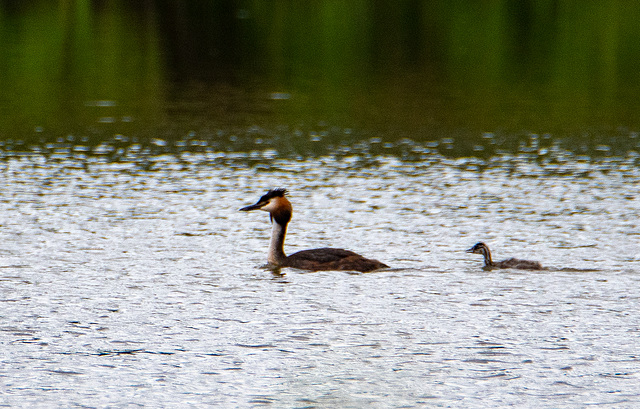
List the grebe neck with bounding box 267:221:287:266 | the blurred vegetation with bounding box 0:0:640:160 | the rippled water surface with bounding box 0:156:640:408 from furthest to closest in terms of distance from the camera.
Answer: the blurred vegetation with bounding box 0:0:640:160 < the grebe neck with bounding box 267:221:287:266 < the rippled water surface with bounding box 0:156:640:408

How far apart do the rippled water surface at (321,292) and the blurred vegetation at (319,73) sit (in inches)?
235

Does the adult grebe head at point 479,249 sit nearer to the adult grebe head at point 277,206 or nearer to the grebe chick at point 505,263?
the grebe chick at point 505,263

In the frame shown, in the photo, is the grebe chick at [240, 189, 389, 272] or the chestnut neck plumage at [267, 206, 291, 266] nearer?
the grebe chick at [240, 189, 389, 272]

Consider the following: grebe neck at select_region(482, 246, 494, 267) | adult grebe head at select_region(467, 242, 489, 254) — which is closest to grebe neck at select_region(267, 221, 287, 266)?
adult grebe head at select_region(467, 242, 489, 254)

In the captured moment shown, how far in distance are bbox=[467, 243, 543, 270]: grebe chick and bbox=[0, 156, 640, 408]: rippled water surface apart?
16cm

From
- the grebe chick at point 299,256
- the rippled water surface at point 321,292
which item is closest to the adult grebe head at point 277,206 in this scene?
the grebe chick at point 299,256

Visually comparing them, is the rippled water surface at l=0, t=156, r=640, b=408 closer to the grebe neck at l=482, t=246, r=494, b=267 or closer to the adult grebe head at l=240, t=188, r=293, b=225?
the grebe neck at l=482, t=246, r=494, b=267

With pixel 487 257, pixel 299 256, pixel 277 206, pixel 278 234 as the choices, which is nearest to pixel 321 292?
pixel 299 256

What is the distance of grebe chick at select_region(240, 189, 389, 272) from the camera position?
16.0 m

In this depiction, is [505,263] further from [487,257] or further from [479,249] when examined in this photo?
[479,249]

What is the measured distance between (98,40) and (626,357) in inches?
Answer: 1892

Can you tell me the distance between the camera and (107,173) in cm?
2486

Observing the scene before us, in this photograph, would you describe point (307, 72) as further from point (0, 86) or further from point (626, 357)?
Result: point (626, 357)

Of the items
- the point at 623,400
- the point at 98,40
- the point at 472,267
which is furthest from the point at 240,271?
the point at 98,40
